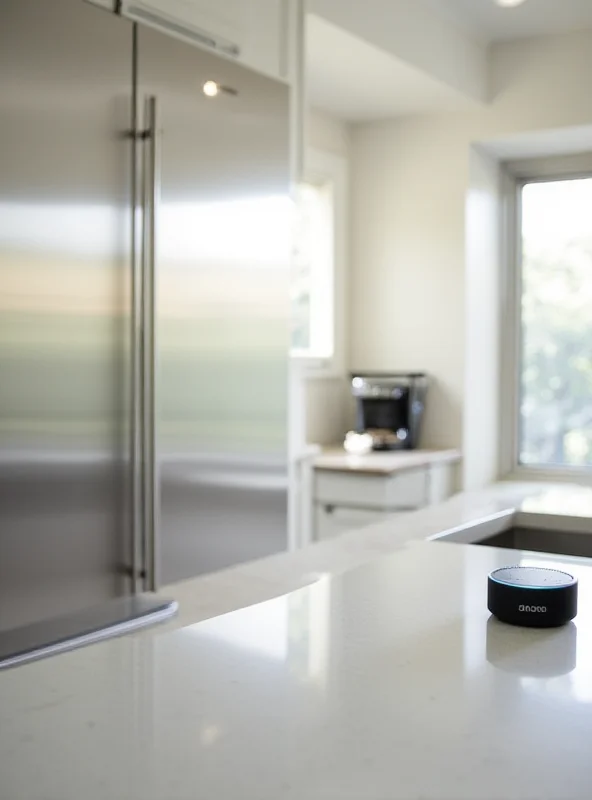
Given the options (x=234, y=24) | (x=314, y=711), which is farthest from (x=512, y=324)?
(x=314, y=711)

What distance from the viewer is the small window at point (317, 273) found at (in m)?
4.29

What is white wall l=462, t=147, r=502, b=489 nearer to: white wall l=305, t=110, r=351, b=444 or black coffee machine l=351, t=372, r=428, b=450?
black coffee machine l=351, t=372, r=428, b=450

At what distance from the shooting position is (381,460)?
12.1 feet

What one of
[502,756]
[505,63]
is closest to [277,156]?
[505,63]

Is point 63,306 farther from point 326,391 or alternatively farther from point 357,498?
point 326,391

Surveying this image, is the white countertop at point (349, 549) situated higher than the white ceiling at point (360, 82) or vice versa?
the white ceiling at point (360, 82)

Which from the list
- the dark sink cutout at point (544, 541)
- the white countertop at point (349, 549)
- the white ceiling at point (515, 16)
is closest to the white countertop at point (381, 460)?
the white countertop at point (349, 549)

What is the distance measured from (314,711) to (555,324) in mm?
3937

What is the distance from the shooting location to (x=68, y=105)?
1925mm

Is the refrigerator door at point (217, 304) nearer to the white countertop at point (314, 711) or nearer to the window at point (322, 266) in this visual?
the white countertop at point (314, 711)

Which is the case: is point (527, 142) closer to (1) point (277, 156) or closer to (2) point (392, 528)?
(1) point (277, 156)

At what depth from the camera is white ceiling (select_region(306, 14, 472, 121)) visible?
127 inches

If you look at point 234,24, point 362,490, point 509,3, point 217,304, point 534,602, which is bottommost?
point 362,490

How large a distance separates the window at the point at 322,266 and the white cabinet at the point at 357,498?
825 mm
